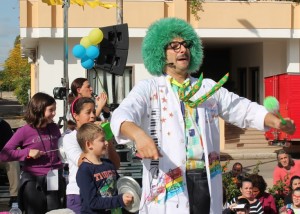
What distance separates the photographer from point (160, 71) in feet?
11.2

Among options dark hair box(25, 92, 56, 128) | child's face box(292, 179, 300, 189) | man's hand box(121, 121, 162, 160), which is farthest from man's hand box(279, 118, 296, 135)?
child's face box(292, 179, 300, 189)

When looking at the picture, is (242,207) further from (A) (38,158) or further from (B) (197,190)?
(B) (197,190)

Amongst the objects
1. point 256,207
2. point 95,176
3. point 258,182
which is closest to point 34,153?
point 95,176

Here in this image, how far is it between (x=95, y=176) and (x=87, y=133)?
13.3 inches

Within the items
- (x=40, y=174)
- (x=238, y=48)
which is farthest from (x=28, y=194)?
(x=238, y=48)

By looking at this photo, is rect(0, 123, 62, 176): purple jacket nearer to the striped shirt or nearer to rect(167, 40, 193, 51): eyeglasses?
the striped shirt

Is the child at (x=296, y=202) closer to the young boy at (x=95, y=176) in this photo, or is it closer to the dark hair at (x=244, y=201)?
the dark hair at (x=244, y=201)

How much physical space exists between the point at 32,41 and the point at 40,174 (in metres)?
15.4

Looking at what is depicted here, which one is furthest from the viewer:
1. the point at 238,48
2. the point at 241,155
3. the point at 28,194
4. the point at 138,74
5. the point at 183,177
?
the point at 238,48

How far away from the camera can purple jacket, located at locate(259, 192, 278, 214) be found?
7.22 metres

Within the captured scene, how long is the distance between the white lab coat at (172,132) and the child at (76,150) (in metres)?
1.77

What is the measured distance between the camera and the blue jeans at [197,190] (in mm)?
3242

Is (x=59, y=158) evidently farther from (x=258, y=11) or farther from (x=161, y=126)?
(x=258, y=11)

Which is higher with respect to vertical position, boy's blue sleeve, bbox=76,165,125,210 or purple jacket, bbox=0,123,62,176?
purple jacket, bbox=0,123,62,176
